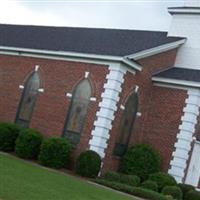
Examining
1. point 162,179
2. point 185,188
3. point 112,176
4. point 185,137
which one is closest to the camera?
point 112,176

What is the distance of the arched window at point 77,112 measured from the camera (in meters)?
27.0

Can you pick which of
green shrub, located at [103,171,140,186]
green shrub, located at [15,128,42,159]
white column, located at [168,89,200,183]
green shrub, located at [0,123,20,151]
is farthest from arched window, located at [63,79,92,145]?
white column, located at [168,89,200,183]

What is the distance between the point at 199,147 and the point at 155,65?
179 inches

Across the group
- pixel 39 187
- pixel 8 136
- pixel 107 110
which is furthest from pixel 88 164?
pixel 39 187

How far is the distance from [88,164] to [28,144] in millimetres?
3300

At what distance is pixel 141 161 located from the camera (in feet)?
87.9

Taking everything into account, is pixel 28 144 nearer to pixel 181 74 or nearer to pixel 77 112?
pixel 77 112

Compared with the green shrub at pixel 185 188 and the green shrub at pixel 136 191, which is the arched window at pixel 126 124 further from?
the green shrub at pixel 136 191

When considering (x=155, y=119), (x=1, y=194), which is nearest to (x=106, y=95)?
(x=155, y=119)

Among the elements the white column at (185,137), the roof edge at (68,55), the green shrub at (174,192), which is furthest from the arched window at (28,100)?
the green shrub at (174,192)

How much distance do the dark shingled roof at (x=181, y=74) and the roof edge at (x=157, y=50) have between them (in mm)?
1134

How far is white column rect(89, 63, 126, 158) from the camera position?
25906 mm

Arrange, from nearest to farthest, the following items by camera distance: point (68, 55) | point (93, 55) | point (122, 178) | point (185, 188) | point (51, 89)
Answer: point (122, 178)
point (185, 188)
point (93, 55)
point (68, 55)
point (51, 89)

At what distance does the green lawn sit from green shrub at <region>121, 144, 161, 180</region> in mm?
6039
